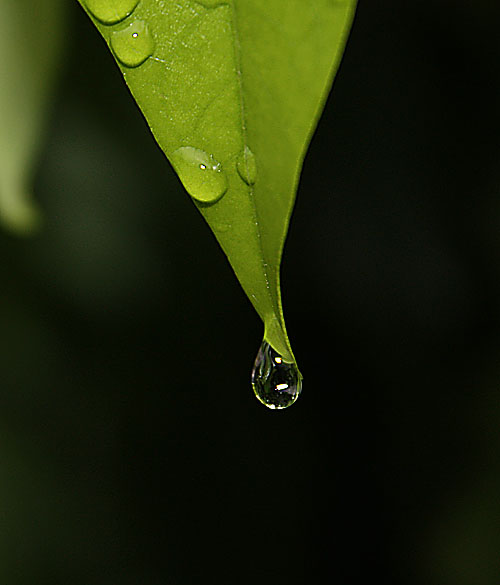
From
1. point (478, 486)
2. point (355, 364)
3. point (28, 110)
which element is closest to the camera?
point (28, 110)

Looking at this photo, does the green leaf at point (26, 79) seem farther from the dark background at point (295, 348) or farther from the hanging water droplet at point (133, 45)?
the dark background at point (295, 348)

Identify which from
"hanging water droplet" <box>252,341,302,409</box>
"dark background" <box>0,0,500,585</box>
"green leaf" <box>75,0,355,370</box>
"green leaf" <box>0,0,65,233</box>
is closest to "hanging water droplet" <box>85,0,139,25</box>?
"green leaf" <box>75,0,355,370</box>

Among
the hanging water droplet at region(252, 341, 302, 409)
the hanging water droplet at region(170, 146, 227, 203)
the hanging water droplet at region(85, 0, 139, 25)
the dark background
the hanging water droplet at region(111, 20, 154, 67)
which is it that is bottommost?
the dark background

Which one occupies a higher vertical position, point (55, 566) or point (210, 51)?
point (210, 51)

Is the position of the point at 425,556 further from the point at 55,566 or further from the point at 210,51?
the point at 210,51

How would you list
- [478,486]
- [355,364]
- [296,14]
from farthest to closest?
[355,364], [478,486], [296,14]

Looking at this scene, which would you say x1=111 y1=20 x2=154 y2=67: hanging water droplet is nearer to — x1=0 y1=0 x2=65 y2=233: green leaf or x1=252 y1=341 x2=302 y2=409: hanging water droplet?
x1=252 y1=341 x2=302 y2=409: hanging water droplet

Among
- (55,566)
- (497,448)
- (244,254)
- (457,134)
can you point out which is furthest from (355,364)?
(244,254)
